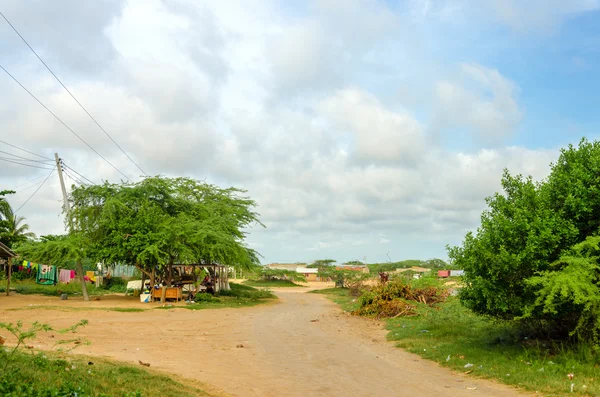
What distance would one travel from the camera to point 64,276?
153 ft

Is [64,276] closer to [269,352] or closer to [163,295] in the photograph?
[163,295]

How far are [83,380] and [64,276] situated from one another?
142ft

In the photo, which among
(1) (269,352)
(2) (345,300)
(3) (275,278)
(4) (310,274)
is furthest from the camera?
(4) (310,274)

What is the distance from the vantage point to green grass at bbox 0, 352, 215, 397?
257 inches

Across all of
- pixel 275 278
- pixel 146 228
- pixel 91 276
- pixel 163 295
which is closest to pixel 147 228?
pixel 146 228

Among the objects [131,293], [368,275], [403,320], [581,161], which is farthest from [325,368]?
[368,275]

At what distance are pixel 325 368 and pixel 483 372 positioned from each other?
3367mm

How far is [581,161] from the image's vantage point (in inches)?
468

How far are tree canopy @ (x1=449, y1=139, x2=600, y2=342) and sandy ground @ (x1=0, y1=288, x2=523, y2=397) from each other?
206 centimetres

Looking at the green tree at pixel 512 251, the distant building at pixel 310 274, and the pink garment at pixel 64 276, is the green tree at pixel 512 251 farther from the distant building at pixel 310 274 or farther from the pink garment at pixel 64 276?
the distant building at pixel 310 274

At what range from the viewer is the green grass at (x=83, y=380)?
6535 millimetres

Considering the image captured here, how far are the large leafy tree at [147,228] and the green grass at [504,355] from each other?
14408mm

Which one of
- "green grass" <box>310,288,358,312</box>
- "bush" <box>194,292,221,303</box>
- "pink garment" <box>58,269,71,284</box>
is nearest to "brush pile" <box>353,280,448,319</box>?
"green grass" <box>310,288,358,312</box>

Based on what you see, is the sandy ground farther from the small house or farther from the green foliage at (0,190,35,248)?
the small house
